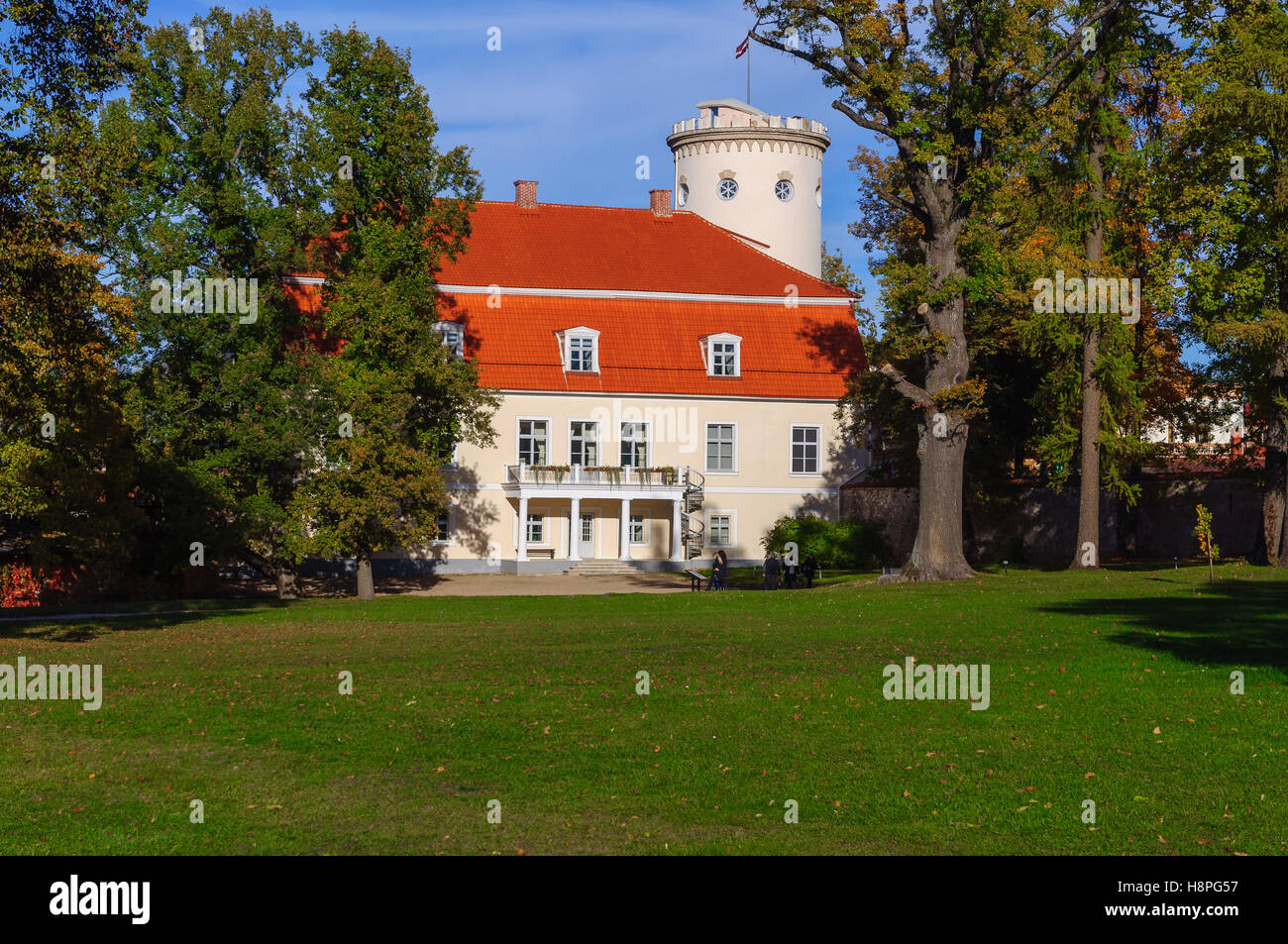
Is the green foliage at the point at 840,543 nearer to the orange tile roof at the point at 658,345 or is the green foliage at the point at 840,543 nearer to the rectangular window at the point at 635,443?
the rectangular window at the point at 635,443

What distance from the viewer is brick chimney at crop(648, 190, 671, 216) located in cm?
5688

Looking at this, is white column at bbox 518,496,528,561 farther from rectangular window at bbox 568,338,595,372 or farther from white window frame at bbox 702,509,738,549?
Result: white window frame at bbox 702,509,738,549

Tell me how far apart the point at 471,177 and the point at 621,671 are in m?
24.8

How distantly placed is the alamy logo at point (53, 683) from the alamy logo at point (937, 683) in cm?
854

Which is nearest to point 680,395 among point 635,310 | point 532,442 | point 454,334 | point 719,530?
point 635,310

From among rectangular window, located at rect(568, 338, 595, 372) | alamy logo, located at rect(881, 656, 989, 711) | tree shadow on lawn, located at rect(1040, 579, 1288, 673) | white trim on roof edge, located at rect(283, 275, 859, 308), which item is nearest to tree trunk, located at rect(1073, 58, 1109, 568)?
tree shadow on lawn, located at rect(1040, 579, 1288, 673)

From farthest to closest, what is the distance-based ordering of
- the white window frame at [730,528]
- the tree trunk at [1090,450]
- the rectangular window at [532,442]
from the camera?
the white window frame at [730,528] → the rectangular window at [532,442] → the tree trunk at [1090,450]

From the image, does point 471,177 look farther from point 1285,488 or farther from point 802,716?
point 802,716

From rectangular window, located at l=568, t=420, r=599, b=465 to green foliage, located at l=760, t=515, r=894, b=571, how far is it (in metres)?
7.51

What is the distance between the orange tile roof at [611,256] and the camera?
5112cm

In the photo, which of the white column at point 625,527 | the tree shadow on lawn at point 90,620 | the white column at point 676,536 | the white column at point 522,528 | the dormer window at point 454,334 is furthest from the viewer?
the dormer window at point 454,334

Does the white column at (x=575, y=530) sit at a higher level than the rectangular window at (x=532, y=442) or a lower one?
lower

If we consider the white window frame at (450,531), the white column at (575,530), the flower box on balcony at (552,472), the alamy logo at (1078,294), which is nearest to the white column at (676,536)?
the white column at (575,530)
